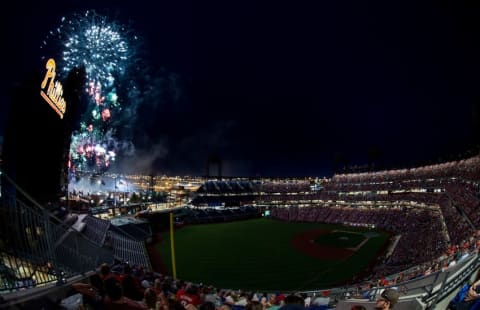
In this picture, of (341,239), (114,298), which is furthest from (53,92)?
(341,239)

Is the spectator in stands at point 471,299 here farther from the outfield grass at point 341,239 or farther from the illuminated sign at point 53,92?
the outfield grass at point 341,239

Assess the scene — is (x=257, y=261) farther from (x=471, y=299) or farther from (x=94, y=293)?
(x=471, y=299)

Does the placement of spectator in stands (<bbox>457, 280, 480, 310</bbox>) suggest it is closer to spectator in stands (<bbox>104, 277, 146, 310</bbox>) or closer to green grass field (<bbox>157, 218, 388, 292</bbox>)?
spectator in stands (<bbox>104, 277, 146, 310</bbox>)

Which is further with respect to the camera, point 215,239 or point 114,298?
point 215,239

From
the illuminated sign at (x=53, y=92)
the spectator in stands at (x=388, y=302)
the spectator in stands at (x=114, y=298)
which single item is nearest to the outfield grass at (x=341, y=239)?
the illuminated sign at (x=53, y=92)

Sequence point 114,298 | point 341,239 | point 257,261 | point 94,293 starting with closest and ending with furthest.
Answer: point 114,298, point 94,293, point 257,261, point 341,239

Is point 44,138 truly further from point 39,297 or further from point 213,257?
point 213,257

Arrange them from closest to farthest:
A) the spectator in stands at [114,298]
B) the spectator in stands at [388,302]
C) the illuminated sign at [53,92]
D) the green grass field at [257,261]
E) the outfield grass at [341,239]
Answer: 1. the spectator in stands at [388,302]
2. the spectator in stands at [114,298]
3. the illuminated sign at [53,92]
4. the green grass field at [257,261]
5. the outfield grass at [341,239]
